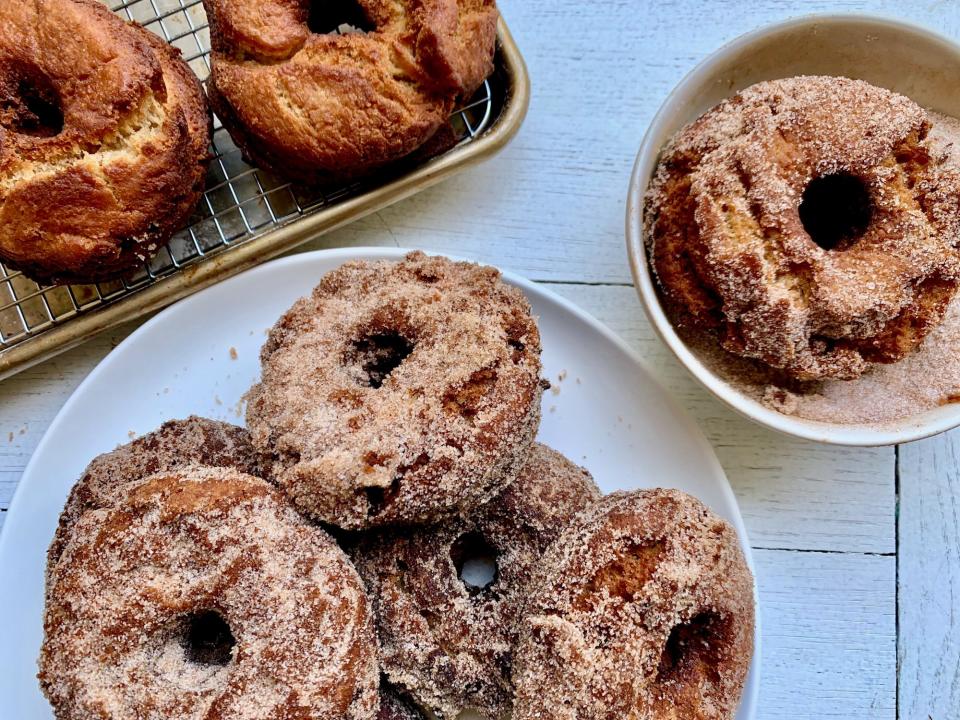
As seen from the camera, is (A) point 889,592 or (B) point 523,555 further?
(A) point 889,592

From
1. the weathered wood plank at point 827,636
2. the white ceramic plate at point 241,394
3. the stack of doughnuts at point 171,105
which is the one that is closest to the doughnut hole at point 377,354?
the white ceramic plate at point 241,394

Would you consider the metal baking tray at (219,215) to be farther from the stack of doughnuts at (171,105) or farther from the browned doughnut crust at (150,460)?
the browned doughnut crust at (150,460)

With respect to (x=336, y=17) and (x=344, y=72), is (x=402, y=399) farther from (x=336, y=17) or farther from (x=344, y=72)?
(x=336, y=17)

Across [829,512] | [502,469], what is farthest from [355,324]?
[829,512]

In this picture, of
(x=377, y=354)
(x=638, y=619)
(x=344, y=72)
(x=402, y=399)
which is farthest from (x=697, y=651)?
(x=344, y=72)

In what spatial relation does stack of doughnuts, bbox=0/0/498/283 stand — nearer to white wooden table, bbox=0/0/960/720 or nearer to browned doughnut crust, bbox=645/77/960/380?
white wooden table, bbox=0/0/960/720

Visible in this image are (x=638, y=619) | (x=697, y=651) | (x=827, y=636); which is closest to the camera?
(x=638, y=619)

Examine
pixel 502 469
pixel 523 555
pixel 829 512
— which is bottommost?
pixel 829 512

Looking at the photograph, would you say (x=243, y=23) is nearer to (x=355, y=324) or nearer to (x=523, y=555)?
(x=355, y=324)
